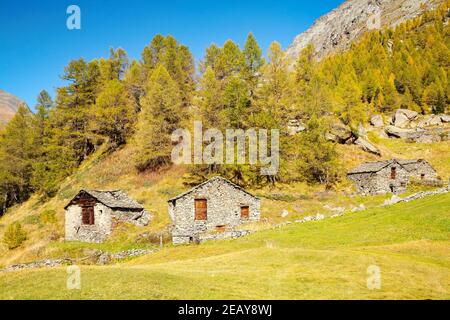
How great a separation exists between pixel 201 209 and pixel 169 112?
24.0 meters

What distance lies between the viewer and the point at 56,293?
44.0ft

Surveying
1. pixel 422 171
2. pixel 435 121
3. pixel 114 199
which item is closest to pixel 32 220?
pixel 114 199

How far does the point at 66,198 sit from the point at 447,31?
5580 inches

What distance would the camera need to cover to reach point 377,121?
10138cm

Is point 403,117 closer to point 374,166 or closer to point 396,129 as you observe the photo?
point 396,129

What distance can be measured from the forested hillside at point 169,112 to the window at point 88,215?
626 inches

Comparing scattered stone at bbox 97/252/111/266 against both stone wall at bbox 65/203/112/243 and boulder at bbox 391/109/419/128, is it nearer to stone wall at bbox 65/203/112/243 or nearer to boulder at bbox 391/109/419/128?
stone wall at bbox 65/203/112/243

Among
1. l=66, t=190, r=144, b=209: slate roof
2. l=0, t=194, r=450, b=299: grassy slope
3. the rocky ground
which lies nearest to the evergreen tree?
l=66, t=190, r=144, b=209: slate roof

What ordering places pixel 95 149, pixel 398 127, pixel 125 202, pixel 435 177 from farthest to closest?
pixel 398 127 < pixel 95 149 < pixel 435 177 < pixel 125 202

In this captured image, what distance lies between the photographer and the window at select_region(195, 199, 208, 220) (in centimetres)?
4338

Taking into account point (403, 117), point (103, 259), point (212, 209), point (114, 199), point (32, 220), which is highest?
point (403, 117)
